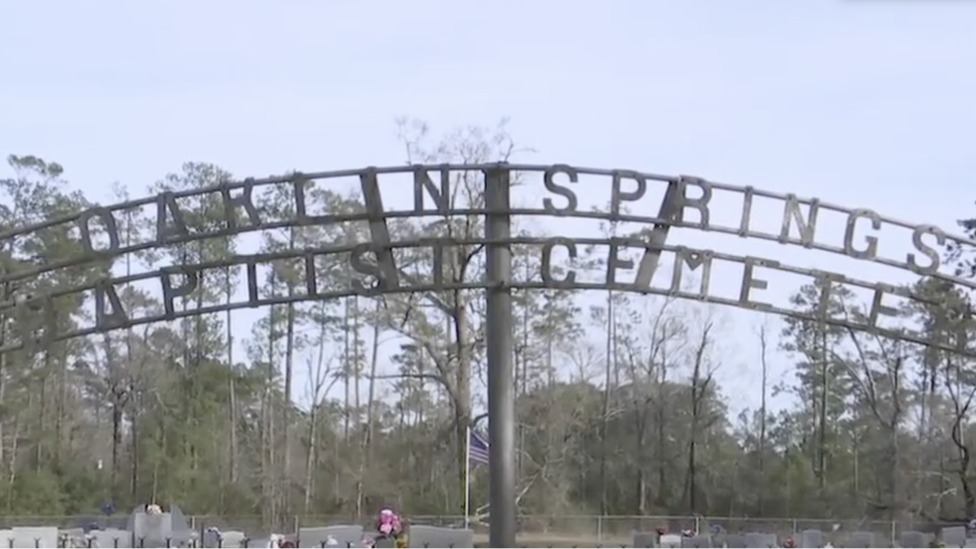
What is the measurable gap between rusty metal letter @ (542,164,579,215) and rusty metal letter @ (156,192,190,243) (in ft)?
11.5

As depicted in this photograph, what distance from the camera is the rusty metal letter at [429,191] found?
523 inches

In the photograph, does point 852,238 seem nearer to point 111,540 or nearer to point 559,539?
point 111,540

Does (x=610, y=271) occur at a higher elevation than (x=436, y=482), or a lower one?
higher

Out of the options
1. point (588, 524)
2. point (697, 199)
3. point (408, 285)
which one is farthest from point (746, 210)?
point (588, 524)

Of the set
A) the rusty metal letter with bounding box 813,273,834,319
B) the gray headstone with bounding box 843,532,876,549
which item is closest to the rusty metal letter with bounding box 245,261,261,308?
the rusty metal letter with bounding box 813,273,834,319

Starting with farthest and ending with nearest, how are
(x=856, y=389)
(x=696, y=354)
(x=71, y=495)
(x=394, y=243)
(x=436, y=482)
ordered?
(x=856, y=389) < (x=696, y=354) < (x=436, y=482) < (x=71, y=495) < (x=394, y=243)

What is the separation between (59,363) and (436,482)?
12.9 m

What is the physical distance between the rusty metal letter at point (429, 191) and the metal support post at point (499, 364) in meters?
0.54

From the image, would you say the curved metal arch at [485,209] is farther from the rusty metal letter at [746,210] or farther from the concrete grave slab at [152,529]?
the concrete grave slab at [152,529]

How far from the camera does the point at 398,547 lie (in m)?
14.9

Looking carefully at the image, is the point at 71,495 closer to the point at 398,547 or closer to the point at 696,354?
the point at 696,354

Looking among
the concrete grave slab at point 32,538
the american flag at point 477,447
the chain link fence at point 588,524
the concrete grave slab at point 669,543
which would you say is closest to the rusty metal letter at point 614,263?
the concrete grave slab at point 669,543

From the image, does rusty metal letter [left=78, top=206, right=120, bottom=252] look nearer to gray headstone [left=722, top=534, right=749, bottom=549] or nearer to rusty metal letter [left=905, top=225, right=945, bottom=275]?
rusty metal letter [left=905, top=225, right=945, bottom=275]

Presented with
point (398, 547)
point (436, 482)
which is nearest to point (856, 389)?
point (436, 482)
